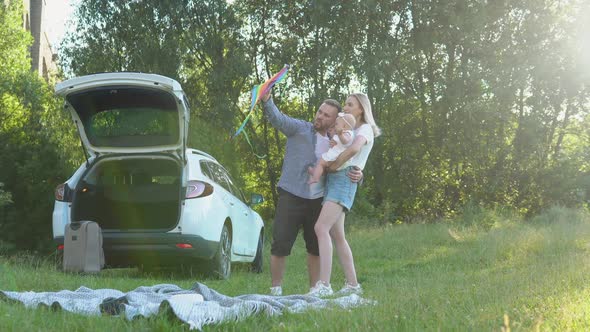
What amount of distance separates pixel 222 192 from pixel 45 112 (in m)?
13.4

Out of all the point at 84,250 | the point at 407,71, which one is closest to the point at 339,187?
the point at 84,250

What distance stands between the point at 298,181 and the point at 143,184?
12.2 feet

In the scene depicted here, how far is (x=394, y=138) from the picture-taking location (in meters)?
25.6

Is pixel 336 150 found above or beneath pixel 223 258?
above

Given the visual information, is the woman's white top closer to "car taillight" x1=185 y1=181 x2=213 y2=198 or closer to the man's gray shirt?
the man's gray shirt

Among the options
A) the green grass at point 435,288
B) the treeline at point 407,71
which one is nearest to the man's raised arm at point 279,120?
the green grass at point 435,288

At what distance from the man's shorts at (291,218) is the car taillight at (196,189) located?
2.14 metres

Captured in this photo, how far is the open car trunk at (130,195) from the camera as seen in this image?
9992 millimetres

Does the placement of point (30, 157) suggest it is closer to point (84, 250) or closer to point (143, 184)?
point (143, 184)

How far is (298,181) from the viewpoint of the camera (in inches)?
285

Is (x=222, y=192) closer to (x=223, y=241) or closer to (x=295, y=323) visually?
(x=223, y=241)

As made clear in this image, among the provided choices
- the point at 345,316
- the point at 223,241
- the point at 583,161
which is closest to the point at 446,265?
the point at 223,241

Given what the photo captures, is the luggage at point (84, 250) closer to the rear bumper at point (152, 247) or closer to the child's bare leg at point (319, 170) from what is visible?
the rear bumper at point (152, 247)

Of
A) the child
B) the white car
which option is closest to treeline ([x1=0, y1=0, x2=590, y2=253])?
the white car
